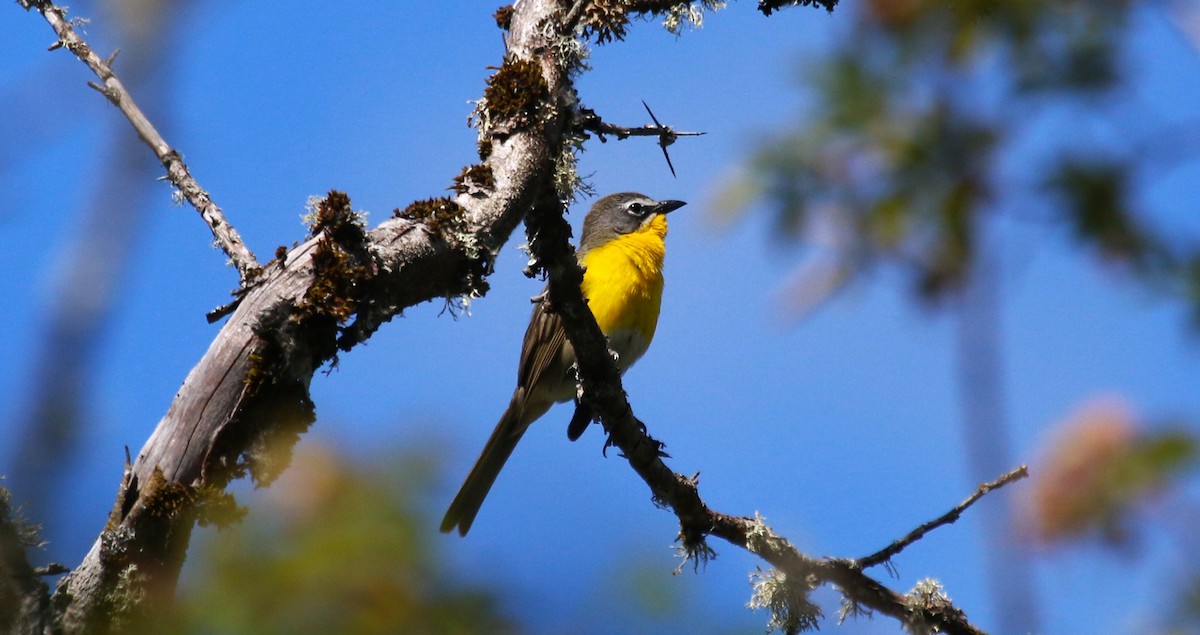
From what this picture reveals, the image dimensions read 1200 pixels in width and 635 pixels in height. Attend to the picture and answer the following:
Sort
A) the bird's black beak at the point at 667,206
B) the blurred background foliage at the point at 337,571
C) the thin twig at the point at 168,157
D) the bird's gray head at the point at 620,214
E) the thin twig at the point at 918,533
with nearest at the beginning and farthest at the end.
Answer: the blurred background foliage at the point at 337,571, the thin twig at the point at 168,157, the thin twig at the point at 918,533, the bird's gray head at the point at 620,214, the bird's black beak at the point at 667,206

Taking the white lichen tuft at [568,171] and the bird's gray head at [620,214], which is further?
the bird's gray head at [620,214]

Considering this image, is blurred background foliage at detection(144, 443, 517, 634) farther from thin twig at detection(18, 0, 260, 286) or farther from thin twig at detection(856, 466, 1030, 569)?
thin twig at detection(856, 466, 1030, 569)

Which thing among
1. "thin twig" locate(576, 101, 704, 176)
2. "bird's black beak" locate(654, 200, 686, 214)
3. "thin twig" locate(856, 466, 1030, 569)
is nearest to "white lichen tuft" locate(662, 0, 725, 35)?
"thin twig" locate(576, 101, 704, 176)

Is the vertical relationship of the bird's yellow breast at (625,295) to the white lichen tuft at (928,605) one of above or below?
above

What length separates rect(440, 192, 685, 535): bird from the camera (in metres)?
7.35

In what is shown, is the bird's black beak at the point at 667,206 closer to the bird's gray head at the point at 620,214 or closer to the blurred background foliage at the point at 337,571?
the bird's gray head at the point at 620,214

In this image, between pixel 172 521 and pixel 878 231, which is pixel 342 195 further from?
pixel 878 231

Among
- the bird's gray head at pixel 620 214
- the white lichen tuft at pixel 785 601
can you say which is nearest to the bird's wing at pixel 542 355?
the bird's gray head at pixel 620 214

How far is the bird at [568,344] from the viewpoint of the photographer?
735cm

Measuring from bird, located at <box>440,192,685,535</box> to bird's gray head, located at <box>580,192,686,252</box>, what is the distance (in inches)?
18.7

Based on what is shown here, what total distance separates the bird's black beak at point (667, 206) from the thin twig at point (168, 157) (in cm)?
543

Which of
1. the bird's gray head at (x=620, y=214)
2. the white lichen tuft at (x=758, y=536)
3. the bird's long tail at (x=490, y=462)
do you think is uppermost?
the bird's gray head at (x=620, y=214)

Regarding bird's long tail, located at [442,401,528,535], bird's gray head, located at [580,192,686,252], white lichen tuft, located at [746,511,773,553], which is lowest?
white lichen tuft, located at [746,511,773,553]

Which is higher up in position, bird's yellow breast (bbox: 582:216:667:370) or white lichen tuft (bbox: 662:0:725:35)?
bird's yellow breast (bbox: 582:216:667:370)
